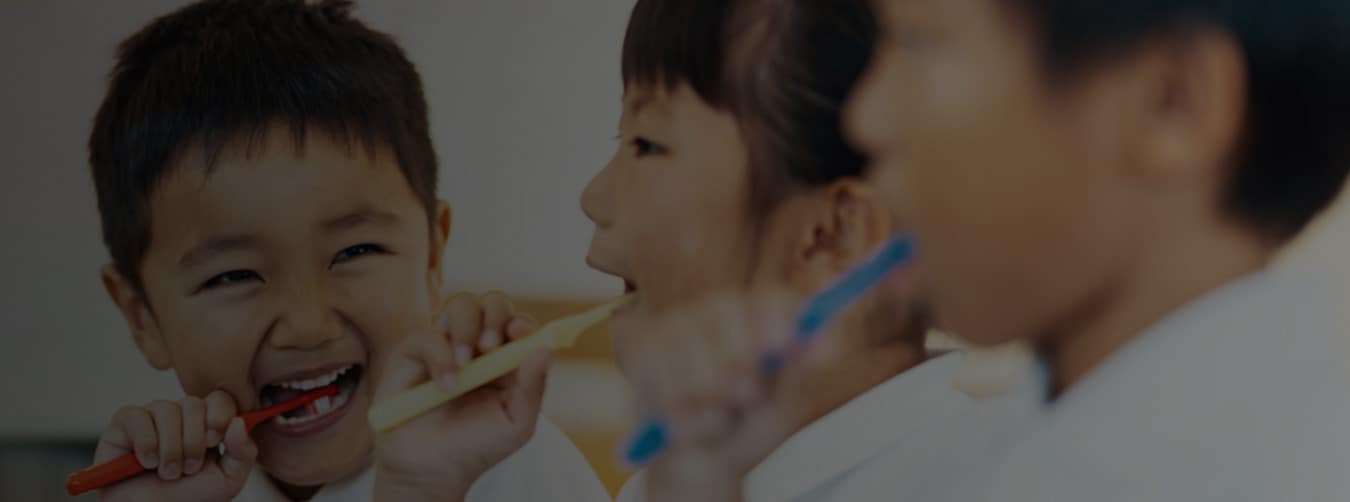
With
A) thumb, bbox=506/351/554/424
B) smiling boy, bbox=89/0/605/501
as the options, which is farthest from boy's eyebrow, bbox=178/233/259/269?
thumb, bbox=506/351/554/424

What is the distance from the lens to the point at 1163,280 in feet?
2.54

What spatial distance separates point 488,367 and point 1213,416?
0.48 meters

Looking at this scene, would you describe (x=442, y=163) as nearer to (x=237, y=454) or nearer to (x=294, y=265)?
(x=294, y=265)

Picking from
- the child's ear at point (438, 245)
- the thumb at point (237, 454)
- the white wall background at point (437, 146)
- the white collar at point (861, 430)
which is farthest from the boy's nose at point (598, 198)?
the thumb at point (237, 454)

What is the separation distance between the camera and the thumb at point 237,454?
3.41ft

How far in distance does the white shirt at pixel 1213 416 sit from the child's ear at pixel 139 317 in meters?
0.69

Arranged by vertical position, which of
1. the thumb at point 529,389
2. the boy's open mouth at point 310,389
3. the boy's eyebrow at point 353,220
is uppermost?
the boy's eyebrow at point 353,220

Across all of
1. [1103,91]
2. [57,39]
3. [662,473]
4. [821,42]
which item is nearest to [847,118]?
[821,42]

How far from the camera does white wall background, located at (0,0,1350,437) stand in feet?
3.18

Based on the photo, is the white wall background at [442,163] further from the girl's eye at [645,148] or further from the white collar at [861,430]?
the white collar at [861,430]

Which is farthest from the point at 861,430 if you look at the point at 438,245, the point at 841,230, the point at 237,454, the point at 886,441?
the point at 237,454

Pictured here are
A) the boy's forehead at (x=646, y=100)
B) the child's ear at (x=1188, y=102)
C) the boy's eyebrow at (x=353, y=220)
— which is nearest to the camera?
the child's ear at (x=1188, y=102)

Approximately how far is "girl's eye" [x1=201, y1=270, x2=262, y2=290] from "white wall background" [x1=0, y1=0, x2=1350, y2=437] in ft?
0.33

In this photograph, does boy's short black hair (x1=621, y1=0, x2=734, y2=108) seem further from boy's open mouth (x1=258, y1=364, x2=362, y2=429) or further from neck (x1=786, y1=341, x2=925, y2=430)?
boy's open mouth (x1=258, y1=364, x2=362, y2=429)
